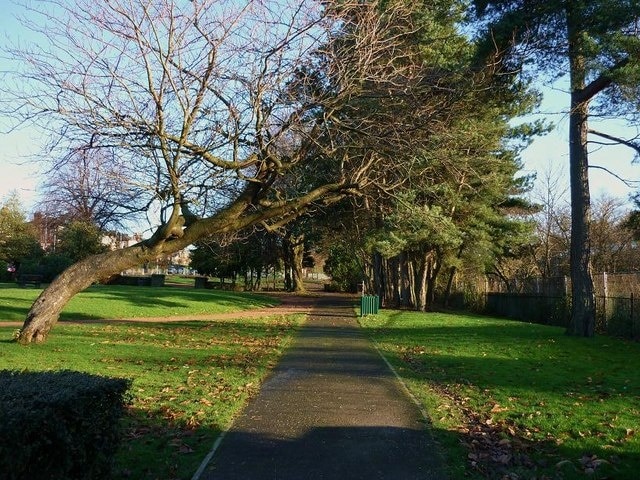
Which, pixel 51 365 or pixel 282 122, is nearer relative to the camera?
pixel 51 365

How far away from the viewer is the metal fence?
20.4 meters

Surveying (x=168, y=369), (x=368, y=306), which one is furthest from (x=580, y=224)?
(x=168, y=369)

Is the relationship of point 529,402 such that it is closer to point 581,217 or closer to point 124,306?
point 581,217

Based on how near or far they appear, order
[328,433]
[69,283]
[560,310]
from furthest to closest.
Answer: [560,310], [69,283], [328,433]

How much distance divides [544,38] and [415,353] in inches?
391

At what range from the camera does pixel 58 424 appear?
13.6 feet

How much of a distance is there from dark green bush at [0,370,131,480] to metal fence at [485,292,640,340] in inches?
746

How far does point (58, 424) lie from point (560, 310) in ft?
87.5

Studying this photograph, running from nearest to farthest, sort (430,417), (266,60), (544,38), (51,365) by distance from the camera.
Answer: (430,417), (51,365), (266,60), (544,38)

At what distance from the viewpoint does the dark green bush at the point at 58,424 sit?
3.76 meters

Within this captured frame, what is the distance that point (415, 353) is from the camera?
15.2 m

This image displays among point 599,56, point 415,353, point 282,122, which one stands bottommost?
point 415,353

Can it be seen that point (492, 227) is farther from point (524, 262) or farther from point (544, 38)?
point (524, 262)

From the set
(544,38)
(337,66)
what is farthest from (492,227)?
(337,66)
